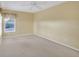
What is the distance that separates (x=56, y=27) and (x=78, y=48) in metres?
1.88

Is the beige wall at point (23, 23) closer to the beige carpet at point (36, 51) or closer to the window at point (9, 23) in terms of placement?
the window at point (9, 23)

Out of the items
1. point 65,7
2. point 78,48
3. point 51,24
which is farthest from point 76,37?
point 51,24

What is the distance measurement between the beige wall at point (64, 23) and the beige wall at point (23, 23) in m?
2.57

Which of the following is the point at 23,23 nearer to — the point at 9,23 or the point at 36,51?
the point at 9,23

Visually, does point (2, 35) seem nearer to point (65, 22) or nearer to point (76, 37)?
point (65, 22)

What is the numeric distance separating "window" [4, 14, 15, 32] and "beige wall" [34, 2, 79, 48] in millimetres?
2953

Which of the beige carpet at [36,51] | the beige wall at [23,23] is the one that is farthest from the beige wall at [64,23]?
the beige wall at [23,23]

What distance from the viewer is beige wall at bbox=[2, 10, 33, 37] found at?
334 inches

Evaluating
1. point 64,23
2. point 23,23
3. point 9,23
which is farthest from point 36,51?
point 23,23

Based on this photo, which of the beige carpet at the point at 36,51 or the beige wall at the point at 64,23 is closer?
the beige carpet at the point at 36,51

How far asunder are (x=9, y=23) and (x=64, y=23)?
484 cm

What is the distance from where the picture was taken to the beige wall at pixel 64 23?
436cm

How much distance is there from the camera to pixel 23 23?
8.89 metres

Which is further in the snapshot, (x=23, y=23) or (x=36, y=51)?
(x=23, y=23)
